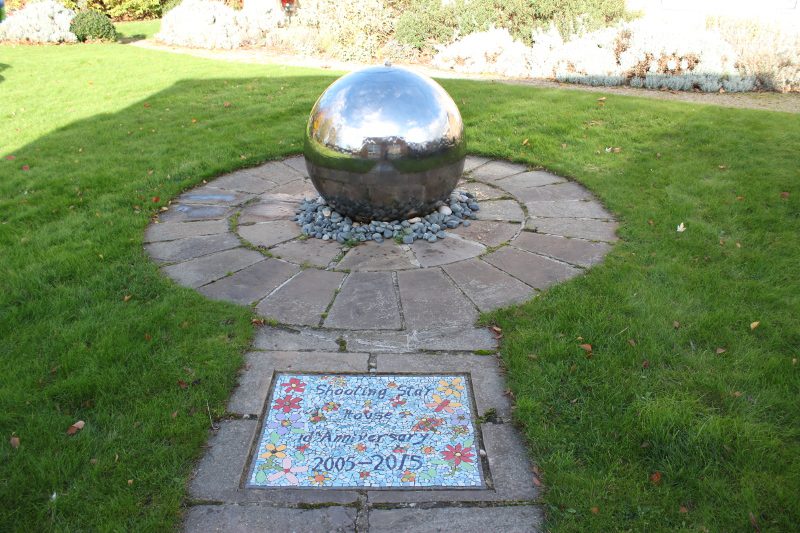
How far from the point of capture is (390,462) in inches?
122

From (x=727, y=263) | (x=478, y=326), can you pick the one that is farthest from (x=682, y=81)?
(x=478, y=326)

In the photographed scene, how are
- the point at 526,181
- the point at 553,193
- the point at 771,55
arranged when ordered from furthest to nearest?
1. the point at 771,55
2. the point at 526,181
3. the point at 553,193

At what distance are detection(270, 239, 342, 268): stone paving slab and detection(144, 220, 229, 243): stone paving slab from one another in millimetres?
781

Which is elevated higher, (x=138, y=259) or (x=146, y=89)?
(x=146, y=89)

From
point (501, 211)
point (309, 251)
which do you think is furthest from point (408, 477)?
point (501, 211)

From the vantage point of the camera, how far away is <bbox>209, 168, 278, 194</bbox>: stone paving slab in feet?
22.5

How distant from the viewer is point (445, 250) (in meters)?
5.40

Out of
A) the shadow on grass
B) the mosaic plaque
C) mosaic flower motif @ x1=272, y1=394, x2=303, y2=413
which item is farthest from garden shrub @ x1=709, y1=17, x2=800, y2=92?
mosaic flower motif @ x1=272, y1=394, x2=303, y2=413

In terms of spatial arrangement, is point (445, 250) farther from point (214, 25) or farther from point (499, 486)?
point (214, 25)

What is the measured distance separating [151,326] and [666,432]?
3.43 metres

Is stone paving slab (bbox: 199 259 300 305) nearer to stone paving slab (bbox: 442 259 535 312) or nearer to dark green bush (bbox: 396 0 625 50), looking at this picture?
stone paving slab (bbox: 442 259 535 312)

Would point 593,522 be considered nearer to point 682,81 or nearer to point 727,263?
point 727,263

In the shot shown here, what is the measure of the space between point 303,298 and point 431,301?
1.01 m

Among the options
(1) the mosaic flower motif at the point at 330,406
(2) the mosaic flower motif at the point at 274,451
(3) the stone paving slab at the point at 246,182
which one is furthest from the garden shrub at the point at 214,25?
(2) the mosaic flower motif at the point at 274,451
